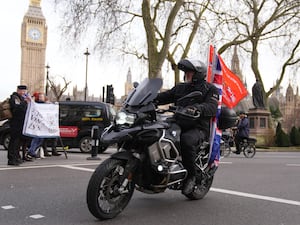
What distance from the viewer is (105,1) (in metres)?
23.2

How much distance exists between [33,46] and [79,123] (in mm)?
106689

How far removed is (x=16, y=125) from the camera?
10109mm

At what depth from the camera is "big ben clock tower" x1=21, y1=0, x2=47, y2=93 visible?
110125 millimetres

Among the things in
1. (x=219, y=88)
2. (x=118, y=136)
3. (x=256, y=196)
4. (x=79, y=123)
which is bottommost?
(x=256, y=196)

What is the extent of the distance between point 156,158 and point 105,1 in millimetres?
19840

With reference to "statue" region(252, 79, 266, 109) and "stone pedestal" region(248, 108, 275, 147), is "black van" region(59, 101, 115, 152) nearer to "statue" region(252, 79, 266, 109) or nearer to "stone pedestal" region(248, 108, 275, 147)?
"stone pedestal" region(248, 108, 275, 147)

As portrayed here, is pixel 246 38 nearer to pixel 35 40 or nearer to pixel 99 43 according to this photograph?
pixel 99 43

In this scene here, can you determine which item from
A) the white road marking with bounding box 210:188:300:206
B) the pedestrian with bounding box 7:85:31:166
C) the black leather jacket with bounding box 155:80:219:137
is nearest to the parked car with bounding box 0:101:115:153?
the pedestrian with bounding box 7:85:31:166

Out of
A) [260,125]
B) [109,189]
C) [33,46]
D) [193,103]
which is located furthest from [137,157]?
[33,46]

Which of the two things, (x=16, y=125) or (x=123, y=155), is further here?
(x=16, y=125)

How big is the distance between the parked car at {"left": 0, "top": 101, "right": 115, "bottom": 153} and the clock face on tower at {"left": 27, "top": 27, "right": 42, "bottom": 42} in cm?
10845

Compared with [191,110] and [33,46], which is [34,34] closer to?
[33,46]

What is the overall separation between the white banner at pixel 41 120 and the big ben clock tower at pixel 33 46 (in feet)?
317

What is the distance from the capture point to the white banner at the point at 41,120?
1121 centimetres
